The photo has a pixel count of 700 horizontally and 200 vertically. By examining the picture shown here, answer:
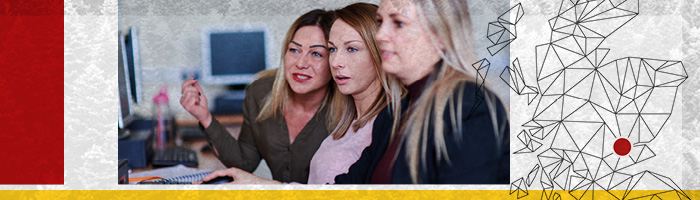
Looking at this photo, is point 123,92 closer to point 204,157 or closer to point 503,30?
point 204,157

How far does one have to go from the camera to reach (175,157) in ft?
10.2

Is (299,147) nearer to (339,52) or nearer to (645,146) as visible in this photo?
(339,52)

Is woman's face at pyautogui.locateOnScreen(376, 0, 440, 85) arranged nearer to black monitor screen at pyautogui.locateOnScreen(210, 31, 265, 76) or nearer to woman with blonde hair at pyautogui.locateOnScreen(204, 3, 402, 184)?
woman with blonde hair at pyautogui.locateOnScreen(204, 3, 402, 184)

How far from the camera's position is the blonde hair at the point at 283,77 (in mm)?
2986

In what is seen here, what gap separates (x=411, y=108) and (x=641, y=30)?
126 centimetres

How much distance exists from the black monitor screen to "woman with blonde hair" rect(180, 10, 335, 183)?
0.29 feet

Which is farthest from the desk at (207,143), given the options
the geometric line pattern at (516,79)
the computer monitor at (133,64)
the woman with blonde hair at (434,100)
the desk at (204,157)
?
the geometric line pattern at (516,79)

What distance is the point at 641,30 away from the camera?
9.81 ft

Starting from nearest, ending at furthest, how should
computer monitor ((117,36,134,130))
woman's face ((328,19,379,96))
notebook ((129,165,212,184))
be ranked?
woman's face ((328,19,379,96))
computer monitor ((117,36,134,130))
notebook ((129,165,212,184))

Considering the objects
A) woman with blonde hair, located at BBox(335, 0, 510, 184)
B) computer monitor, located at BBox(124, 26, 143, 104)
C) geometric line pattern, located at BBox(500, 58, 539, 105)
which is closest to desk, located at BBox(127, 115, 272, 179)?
computer monitor, located at BBox(124, 26, 143, 104)

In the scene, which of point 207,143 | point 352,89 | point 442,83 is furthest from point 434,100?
point 207,143

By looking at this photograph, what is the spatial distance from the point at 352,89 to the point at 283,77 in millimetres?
374

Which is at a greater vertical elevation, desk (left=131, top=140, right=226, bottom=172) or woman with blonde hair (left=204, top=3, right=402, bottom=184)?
woman with blonde hair (left=204, top=3, right=402, bottom=184)

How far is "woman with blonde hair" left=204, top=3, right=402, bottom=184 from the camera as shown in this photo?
2.94m
